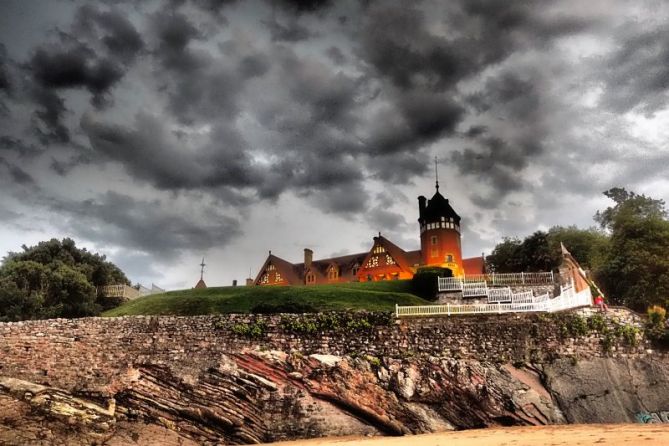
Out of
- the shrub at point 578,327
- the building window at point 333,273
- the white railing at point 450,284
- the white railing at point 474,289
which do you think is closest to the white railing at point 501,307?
the shrub at point 578,327

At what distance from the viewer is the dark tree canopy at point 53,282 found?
29.8 meters

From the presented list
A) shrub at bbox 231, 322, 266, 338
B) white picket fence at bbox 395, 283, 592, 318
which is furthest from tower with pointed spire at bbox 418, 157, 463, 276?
shrub at bbox 231, 322, 266, 338

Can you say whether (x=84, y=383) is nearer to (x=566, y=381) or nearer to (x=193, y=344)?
(x=193, y=344)

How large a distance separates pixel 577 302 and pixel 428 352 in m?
8.67

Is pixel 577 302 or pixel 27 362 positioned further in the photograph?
pixel 577 302

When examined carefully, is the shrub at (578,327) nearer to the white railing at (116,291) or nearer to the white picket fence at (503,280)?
the white picket fence at (503,280)

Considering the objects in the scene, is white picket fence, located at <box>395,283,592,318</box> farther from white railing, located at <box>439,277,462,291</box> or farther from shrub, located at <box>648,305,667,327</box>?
white railing, located at <box>439,277,462,291</box>

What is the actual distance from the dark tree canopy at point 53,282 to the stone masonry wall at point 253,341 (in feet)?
23.0

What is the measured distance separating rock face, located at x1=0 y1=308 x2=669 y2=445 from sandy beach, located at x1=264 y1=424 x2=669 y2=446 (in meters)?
1.26

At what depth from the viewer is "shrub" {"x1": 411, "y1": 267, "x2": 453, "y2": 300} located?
103 feet

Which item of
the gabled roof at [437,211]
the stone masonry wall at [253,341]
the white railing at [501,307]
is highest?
the gabled roof at [437,211]

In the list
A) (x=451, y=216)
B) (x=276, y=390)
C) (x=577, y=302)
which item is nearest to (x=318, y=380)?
(x=276, y=390)

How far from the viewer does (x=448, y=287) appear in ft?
99.1

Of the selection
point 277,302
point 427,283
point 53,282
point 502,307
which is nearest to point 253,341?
point 277,302
